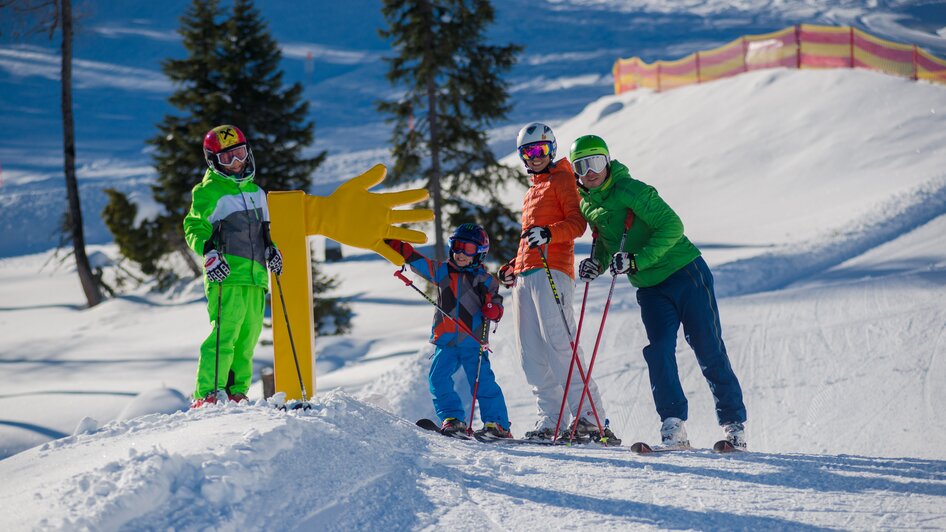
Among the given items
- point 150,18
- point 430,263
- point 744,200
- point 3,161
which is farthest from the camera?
point 150,18

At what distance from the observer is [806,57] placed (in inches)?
928

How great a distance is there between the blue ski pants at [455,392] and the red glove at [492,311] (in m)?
0.32

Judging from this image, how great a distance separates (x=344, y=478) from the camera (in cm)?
402

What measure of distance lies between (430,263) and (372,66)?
57.0m

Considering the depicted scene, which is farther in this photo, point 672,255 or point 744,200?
point 744,200

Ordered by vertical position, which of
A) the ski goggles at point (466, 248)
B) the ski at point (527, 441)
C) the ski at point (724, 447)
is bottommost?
the ski at point (527, 441)

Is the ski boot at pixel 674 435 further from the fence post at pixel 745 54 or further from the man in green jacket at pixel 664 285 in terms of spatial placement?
the fence post at pixel 745 54

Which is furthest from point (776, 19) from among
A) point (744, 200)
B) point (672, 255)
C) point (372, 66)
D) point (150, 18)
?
point (672, 255)

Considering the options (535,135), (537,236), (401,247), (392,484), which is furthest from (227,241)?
(392,484)

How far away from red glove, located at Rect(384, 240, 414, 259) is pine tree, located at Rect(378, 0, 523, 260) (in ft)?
27.3

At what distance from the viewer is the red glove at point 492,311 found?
5.47 metres

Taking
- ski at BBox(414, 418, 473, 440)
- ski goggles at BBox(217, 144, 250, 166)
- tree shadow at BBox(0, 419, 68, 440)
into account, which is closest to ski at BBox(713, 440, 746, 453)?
ski at BBox(414, 418, 473, 440)

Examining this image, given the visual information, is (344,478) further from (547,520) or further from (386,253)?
(386,253)

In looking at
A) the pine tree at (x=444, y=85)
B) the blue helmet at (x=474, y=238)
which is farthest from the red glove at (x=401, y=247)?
the pine tree at (x=444, y=85)
